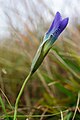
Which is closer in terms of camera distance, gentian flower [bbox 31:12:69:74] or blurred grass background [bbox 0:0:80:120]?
gentian flower [bbox 31:12:69:74]

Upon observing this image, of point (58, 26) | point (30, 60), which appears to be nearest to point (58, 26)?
point (58, 26)

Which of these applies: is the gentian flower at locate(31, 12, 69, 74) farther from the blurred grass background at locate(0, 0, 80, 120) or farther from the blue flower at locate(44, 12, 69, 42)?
the blurred grass background at locate(0, 0, 80, 120)

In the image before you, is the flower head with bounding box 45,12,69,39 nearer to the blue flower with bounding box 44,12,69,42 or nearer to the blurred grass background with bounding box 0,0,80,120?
the blue flower with bounding box 44,12,69,42

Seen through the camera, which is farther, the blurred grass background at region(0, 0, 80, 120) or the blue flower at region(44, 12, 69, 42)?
the blurred grass background at region(0, 0, 80, 120)

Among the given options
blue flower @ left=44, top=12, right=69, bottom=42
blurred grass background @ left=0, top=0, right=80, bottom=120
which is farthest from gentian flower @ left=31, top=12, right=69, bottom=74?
blurred grass background @ left=0, top=0, right=80, bottom=120

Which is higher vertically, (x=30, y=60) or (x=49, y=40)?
(x=49, y=40)

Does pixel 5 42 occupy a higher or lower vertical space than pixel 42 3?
lower

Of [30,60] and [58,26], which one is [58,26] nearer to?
[58,26]

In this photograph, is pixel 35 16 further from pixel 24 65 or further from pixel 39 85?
pixel 39 85

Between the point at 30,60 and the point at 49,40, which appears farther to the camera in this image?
the point at 30,60

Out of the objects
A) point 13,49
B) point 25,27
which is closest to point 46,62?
point 25,27

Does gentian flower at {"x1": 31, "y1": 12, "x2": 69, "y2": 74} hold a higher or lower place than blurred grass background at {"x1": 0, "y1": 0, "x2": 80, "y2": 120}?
higher
